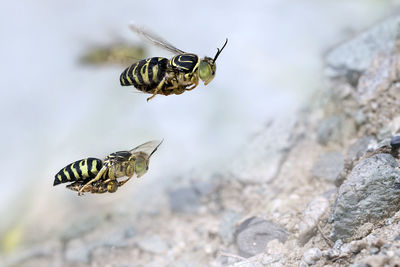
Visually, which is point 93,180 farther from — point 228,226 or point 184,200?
point 184,200

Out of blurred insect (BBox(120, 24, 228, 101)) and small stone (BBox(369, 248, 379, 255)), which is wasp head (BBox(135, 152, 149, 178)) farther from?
small stone (BBox(369, 248, 379, 255))

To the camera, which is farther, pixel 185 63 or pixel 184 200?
pixel 184 200

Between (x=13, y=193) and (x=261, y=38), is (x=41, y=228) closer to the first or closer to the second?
(x=13, y=193)

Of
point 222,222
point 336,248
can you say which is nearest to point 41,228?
point 222,222

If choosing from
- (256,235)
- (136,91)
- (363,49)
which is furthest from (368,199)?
(136,91)

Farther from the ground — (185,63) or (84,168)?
(185,63)

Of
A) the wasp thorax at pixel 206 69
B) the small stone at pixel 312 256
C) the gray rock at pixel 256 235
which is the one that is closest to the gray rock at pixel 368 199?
the small stone at pixel 312 256
